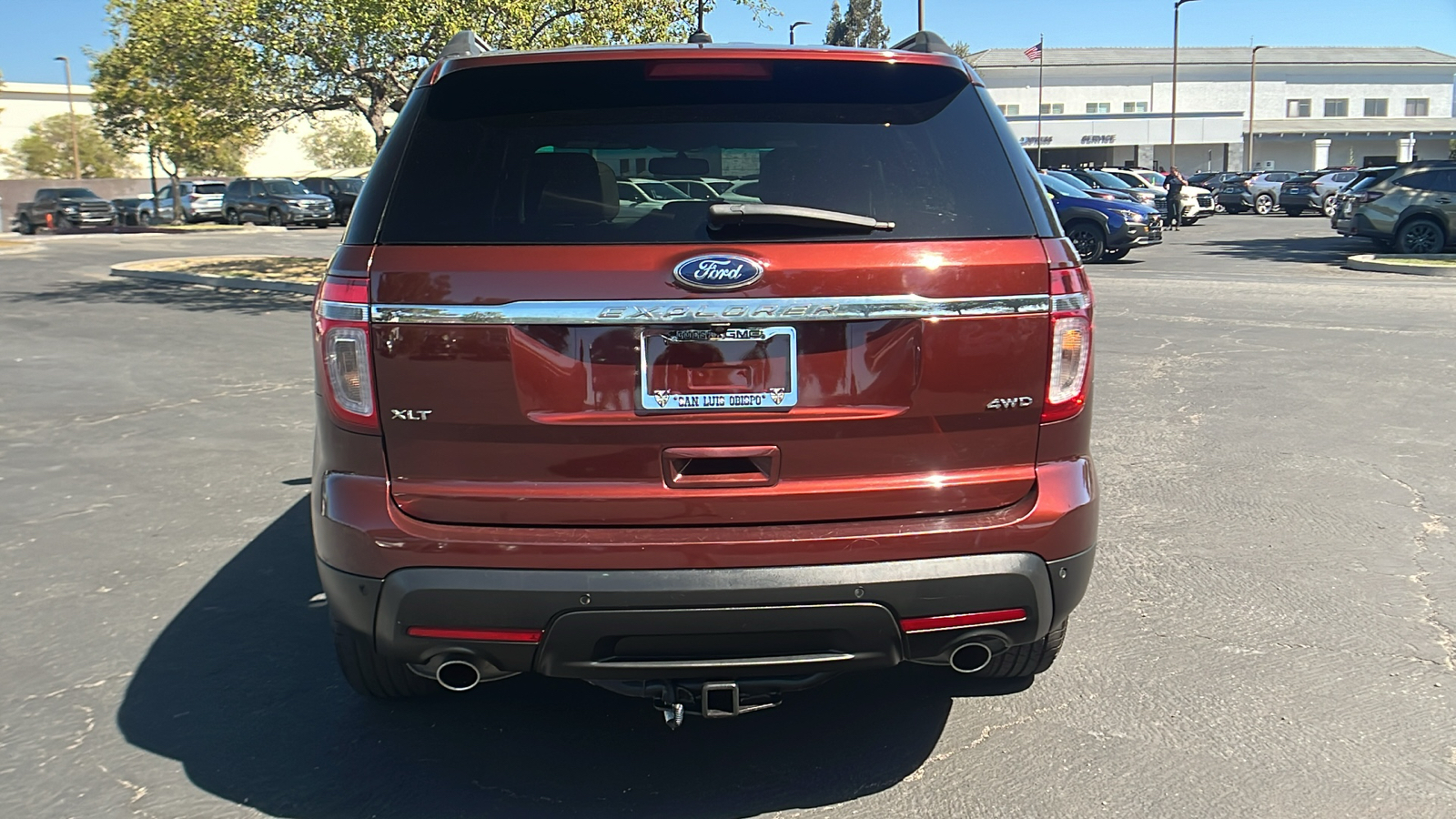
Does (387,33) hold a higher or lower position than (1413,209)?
higher

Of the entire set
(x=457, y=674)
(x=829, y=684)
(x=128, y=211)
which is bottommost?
(x=829, y=684)

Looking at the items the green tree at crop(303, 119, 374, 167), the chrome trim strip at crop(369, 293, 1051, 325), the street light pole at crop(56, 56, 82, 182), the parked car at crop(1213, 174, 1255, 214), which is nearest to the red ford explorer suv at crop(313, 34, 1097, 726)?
the chrome trim strip at crop(369, 293, 1051, 325)

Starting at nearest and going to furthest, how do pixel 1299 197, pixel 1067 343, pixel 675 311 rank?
pixel 675 311
pixel 1067 343
pixel 1299 197

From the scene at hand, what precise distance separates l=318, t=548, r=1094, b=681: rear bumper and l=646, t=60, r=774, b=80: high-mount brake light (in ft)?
4.07

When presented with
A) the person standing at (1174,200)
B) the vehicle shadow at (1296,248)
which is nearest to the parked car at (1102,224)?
the vehicle shadow at (1296,248)

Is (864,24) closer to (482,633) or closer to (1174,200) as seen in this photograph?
(1174,200)

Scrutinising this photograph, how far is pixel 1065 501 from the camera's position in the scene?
2.88m

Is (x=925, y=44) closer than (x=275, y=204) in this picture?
Yes

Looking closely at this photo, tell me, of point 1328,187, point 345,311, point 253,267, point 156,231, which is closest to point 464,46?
point 345,311

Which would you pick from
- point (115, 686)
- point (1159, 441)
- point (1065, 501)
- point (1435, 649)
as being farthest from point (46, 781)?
point (1159, 441)

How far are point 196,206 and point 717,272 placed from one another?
143ft

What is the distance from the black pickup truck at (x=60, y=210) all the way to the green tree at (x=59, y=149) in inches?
1170

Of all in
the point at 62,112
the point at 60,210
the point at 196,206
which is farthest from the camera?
the point at 62,112

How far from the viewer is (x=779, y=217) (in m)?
2.73
